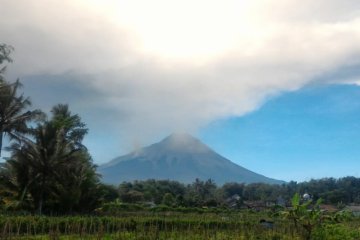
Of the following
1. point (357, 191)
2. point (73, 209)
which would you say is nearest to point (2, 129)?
point (73, 209)

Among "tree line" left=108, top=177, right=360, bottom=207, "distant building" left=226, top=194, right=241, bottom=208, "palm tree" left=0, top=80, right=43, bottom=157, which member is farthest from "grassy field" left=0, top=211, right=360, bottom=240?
"distant building" left=226, top=194, right=241, bottom=208

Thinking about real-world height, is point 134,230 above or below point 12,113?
below

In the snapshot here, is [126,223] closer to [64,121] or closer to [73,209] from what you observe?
[73,209]

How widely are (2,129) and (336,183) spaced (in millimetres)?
100197

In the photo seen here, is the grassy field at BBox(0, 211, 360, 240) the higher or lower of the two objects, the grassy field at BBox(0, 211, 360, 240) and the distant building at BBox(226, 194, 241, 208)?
the lower

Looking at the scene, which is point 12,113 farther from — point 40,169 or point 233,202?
point 233,202

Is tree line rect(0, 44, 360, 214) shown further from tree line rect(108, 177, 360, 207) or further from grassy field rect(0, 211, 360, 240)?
tree line rect(108, 177, 360, 207)

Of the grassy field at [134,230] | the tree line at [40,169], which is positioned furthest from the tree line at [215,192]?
the grassy field at [134,230]

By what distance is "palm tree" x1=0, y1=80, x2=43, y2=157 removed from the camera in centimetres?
2978

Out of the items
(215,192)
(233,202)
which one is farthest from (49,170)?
(215,192)

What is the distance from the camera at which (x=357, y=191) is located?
100 metres

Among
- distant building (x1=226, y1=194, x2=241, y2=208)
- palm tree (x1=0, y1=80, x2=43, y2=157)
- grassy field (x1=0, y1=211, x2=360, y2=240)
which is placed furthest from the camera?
distant building (x1=226, y1=194, x2=241, y2=208)

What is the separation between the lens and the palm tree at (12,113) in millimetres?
29781

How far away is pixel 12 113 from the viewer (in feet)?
98.5
